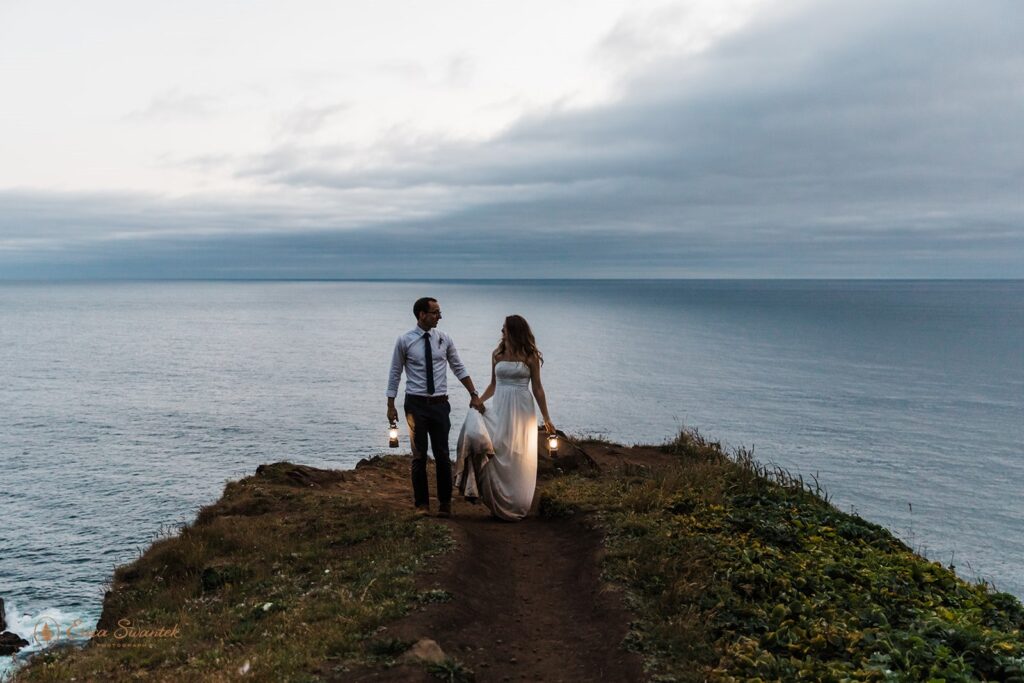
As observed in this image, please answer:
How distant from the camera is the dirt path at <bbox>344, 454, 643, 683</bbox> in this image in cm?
774

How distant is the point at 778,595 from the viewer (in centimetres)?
931

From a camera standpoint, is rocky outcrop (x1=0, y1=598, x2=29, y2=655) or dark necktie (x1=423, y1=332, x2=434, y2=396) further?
rocky outcrop (x1=0, y1=598, x2=29, y2=655)

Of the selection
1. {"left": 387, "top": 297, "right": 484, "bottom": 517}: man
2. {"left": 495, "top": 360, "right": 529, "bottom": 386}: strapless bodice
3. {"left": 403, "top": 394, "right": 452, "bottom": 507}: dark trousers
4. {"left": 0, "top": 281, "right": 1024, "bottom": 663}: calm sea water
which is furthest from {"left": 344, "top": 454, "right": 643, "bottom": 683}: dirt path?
{"left": 0, "top": 281, "right": 1024, "bottom": 663}: calm sea water

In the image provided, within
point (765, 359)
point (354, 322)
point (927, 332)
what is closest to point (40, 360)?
point (354, 322)

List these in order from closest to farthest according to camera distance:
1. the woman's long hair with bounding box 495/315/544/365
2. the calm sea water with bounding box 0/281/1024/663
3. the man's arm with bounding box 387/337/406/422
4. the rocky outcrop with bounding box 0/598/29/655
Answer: the man's arm with bounding box 387/337/406/422, the woman's long hair with bounding box 495/315/544/365, the rocky outcrop with bounding box 0/598/29/655, the calm sea water with bounding box 0/281/1024/663

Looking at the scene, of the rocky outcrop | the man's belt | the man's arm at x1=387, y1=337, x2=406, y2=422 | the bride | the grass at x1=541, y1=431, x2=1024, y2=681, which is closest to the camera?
the grass at x1=541, y1=431, x2=1024, y2=681

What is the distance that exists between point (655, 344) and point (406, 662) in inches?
4523

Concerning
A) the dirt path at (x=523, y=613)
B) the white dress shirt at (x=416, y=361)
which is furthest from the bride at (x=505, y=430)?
the white dress shirt at (x=416, y=361)

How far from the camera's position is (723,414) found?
60.4 m

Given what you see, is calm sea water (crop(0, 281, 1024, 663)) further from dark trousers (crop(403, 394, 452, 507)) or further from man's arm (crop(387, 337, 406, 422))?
man's arm (crop(387, 337, 406, 422))

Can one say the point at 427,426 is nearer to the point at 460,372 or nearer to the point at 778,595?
the point at 460,372

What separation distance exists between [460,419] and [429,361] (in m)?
46.5

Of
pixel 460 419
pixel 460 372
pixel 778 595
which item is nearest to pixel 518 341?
pixel 460 372

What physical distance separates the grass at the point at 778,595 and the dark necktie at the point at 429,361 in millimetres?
3424
